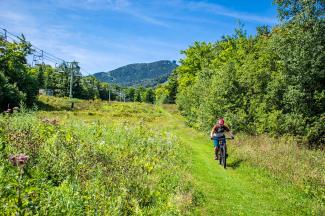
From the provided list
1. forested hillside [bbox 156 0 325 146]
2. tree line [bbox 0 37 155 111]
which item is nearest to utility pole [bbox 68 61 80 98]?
tree line [bbox 0 37 155 111]

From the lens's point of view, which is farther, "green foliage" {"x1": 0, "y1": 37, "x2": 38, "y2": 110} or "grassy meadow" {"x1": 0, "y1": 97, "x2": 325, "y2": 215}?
"green foliage" {"x1": 0, "y1": 37, "x2": 38, "y2": 110}

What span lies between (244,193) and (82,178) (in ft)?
19.5

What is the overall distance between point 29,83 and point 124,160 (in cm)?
4693

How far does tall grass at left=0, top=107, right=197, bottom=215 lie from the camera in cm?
617

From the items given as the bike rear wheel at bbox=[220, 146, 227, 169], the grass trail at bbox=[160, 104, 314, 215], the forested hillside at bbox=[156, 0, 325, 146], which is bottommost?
Answer: the grass trail at bbox=[160, 104, 314, 215]

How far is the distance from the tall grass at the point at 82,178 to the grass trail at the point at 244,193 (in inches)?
28.0

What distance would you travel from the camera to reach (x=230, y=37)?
4597 cm

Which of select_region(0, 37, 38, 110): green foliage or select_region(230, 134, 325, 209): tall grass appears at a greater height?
select_region(0, 37, 38, 110): green foliage

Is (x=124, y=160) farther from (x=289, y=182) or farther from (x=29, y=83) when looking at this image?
(x=29, y=83)

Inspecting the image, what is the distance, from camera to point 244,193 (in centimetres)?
1195

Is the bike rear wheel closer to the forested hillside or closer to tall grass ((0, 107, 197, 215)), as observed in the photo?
tall grass ((0, 107, 197, 215))

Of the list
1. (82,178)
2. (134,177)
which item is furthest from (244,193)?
(82,178)

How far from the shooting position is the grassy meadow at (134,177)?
6621 mm

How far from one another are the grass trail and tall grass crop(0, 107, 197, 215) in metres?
0.71
